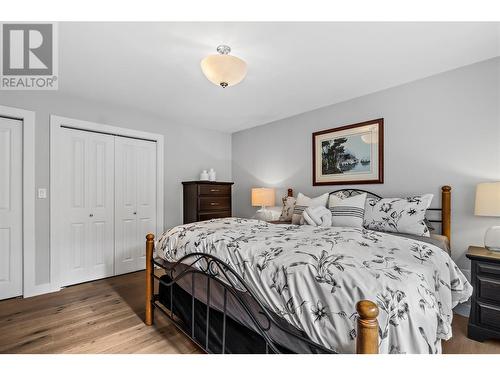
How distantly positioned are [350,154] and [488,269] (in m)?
1.72

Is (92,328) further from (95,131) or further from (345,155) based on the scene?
(345,155)

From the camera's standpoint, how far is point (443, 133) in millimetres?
2479

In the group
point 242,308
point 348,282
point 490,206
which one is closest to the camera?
point 348,282

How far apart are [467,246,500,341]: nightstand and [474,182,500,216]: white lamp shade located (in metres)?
0.32

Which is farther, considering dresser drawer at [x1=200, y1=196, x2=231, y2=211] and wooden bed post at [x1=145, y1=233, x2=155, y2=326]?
dresser drawer at [x1=200, y1=196, x2=231, y2=211]

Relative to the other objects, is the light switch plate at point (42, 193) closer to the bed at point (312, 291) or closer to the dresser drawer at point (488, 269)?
the bed at point (312, 291)

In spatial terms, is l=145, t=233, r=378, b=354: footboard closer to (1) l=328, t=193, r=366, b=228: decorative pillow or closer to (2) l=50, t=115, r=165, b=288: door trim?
(1) l=328, t=193, r=366, b=228: decorative pillow

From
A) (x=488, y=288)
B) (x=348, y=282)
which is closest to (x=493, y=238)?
(x=488, y=288)

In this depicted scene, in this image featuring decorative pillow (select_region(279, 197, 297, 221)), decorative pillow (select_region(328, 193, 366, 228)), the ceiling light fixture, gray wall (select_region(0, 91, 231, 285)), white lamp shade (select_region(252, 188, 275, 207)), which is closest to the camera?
the ceiling light fixture

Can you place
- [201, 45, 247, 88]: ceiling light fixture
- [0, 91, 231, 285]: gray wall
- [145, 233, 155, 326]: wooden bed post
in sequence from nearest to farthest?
[201, 45, 247, 88]: ceiling light fixture → [145, 233, 155, 326]: wooden bed post → [0, 91, 231, 285]: gray wall

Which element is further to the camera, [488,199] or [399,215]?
[399,215]

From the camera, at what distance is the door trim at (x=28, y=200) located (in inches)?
109

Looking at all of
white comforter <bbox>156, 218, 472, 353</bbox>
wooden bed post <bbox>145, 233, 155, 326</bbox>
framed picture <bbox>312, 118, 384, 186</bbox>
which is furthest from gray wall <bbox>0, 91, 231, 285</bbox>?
white comforter <bbox>156, 218, 472, 353</bbox>

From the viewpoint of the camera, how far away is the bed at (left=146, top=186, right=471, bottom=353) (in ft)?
3.23
